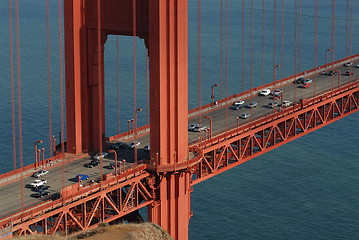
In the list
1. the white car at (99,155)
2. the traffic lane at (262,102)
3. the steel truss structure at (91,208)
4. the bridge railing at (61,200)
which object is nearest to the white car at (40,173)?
the steel truss structure at (91,208)

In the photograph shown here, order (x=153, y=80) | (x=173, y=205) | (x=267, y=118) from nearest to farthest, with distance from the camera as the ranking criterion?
(x=153, y=80) < (x=173, y=205) < (x=267, y=118)

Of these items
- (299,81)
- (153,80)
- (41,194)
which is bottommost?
(41,194)

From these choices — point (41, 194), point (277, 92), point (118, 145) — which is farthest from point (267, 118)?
point (41, 194)

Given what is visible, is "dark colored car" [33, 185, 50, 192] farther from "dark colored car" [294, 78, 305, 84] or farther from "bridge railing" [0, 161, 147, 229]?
"dark colored car" [294, 78, 305, 84]

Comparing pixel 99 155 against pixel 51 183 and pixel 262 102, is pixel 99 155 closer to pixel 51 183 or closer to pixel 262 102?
pixel 51 183

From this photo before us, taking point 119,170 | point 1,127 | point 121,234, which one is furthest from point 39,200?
point 1,127

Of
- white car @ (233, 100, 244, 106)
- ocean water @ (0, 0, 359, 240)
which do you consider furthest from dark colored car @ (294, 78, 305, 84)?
white car @ (233, 100, 244, 106)

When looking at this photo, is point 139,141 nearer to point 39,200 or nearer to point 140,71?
point 39,200
